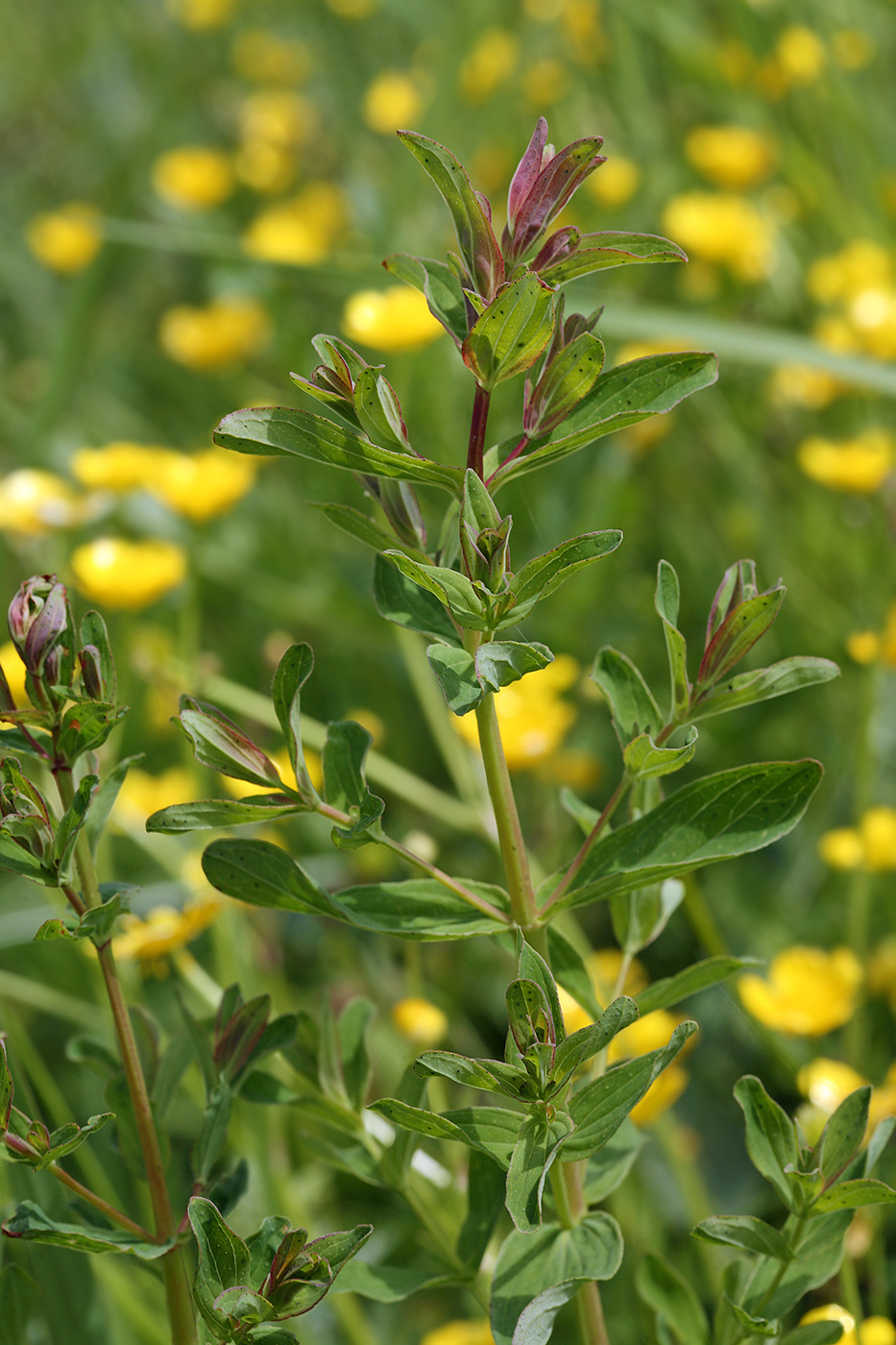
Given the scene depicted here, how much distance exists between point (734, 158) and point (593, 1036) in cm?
196

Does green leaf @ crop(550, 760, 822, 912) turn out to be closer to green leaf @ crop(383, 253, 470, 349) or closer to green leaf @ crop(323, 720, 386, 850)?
green leaf @ crop(323, 720, 386, 850)

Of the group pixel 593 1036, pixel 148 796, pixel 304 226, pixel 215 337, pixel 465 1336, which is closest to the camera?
pixel 593 1036

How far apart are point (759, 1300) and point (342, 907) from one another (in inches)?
9.6

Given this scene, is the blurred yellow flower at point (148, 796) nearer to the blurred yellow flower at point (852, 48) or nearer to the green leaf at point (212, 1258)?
the green leaf at point (212, 1258)

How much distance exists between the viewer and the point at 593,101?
2504mm

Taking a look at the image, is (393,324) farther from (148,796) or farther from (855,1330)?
(855,1330)

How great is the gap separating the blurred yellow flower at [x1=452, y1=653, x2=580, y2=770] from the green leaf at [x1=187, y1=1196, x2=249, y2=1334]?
2.00 ft

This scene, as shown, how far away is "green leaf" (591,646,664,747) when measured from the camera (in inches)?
20.4

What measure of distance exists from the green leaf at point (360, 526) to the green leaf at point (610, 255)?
11 cm

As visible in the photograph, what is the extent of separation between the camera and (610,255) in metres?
0.43

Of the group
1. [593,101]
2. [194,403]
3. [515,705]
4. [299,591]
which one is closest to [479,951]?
[515,705]

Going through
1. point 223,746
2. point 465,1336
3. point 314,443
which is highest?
point 314,443

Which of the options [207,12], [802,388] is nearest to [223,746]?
[802,388]

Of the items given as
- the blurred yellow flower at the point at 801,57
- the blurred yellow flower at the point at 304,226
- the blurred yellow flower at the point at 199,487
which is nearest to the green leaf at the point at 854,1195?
the blurred yellow flower at the point at 199,487
